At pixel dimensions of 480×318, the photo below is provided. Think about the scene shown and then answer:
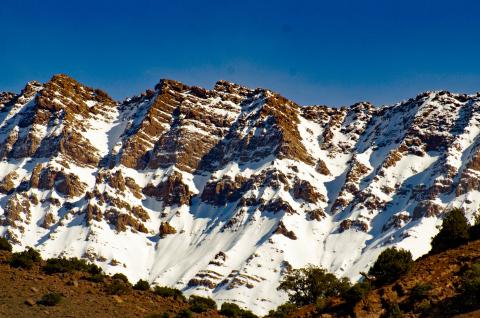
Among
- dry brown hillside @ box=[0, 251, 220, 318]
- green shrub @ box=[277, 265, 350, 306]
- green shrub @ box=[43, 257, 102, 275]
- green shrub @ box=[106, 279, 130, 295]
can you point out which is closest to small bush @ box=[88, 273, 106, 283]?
dry brown hillside @ box=[0, 251, 220, 318]

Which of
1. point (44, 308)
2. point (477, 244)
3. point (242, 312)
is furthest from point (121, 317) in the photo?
point (477, 244)

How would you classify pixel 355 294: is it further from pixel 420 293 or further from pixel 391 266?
pixel 420 293

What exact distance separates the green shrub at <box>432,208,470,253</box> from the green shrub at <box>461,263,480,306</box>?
9630mm

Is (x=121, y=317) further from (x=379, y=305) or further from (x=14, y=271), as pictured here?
(x=379, y=305)

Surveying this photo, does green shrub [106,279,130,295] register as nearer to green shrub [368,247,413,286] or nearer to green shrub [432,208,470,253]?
green shrub [368,247,413,286]

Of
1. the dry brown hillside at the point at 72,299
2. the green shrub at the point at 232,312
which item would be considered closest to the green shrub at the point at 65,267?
the dry brown hillside at the point at 72,299

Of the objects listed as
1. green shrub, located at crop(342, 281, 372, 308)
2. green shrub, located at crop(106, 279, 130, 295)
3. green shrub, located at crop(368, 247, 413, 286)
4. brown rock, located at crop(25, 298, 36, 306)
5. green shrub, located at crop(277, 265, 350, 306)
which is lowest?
brown rock, located at crop(25, 298, 36, 306)

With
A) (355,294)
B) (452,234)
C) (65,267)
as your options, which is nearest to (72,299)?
(65,267)

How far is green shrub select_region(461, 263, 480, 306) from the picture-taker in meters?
41.6

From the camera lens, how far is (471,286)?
4181 cm

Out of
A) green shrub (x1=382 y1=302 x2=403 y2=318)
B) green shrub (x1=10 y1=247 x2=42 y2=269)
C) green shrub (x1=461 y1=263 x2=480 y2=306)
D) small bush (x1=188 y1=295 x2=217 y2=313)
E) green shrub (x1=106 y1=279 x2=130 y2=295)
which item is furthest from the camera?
green shrub (x1=10 y1=247 x2=42 y2=269)

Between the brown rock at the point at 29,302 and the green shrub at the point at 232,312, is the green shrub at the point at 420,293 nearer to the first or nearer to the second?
the green shrub at the point at 232,312

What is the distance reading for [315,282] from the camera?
8069 centimetres

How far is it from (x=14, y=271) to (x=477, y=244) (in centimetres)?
3688
